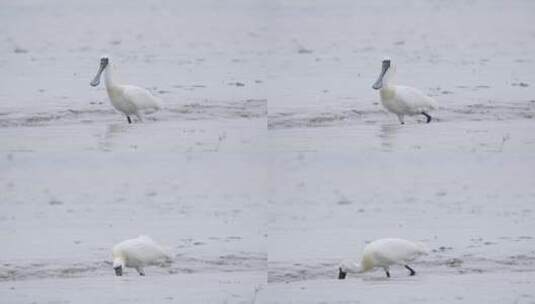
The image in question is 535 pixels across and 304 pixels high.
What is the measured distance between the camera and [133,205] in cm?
779

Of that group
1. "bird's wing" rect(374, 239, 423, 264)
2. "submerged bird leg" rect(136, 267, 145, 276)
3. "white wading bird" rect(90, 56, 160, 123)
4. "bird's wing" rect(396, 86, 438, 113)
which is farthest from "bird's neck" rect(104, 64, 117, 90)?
"bird's wing" rect(374, 239, 423, 264)

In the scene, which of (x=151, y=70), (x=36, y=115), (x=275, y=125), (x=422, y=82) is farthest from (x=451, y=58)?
(x=36, y=115)

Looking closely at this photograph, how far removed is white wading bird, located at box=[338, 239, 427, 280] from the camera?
761 centimetres

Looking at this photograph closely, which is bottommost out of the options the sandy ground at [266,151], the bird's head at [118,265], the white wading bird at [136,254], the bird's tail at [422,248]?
the bird's head at [118,265]

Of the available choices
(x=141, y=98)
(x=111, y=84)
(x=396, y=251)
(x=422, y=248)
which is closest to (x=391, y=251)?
(x=396, y=251)

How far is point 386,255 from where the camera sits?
760 centimetres

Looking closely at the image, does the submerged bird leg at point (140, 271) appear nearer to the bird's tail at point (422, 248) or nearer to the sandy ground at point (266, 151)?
the sandy ground at point (266, 151)

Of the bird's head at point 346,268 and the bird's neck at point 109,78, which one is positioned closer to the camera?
the bird's head at point 346,268

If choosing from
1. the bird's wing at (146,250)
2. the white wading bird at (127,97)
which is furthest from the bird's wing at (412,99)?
the bird's wing at (146,250)

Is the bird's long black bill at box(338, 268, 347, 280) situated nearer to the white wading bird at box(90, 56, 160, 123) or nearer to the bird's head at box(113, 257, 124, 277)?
the bird's head at box(113, 257, 124, 277)

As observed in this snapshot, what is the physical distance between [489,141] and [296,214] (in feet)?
2.90

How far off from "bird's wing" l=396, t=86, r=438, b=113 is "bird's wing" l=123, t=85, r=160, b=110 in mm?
1040

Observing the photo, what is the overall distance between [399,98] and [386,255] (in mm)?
682

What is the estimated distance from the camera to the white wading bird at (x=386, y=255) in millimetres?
7609
